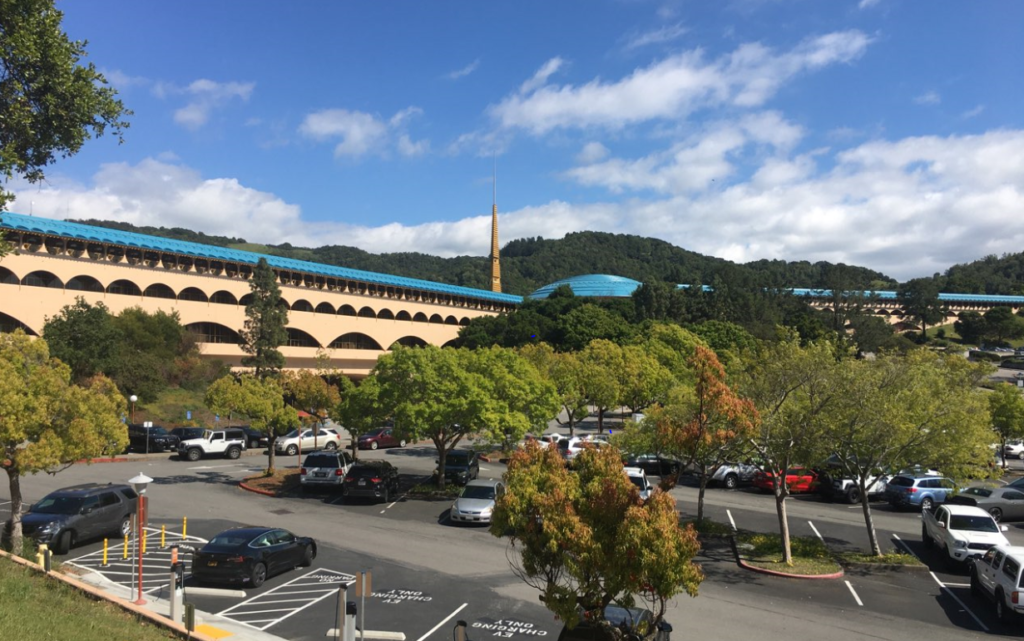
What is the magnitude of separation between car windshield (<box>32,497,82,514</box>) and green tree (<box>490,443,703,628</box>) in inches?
567

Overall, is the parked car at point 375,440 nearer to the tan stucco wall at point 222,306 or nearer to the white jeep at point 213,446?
the white jeep at point 213,446

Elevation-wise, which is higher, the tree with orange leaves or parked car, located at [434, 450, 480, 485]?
the tree with orange leaves

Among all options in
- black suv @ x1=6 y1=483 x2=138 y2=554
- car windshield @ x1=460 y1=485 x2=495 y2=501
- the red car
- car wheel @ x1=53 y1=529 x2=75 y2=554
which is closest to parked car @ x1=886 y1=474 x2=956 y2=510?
the red car

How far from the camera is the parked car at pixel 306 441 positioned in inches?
1515

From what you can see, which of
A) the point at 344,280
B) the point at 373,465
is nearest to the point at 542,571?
the point at 373,465

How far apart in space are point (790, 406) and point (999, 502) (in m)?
12.5

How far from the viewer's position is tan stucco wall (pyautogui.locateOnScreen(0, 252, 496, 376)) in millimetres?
49625

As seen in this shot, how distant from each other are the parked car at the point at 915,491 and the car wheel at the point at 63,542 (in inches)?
1132

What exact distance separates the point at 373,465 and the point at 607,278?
3933 inches

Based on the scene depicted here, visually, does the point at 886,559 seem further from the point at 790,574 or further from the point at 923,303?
the point at 923,303

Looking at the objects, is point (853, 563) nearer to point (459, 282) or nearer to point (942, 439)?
point (942, 439)

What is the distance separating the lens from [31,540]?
1686 cm

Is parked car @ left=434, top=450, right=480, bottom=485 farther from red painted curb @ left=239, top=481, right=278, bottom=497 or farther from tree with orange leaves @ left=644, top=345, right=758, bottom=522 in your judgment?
tree with orange leaves @ left=644, top=345, right=758, bottom=522

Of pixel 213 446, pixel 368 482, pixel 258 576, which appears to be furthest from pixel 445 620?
pixel 213 446
